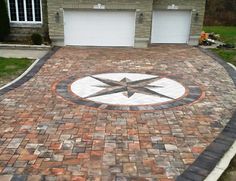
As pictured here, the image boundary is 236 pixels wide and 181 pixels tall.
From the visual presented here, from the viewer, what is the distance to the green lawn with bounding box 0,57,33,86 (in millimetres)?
11023

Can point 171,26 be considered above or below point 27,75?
above

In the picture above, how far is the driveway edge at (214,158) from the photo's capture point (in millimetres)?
5148

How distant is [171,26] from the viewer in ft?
61.1

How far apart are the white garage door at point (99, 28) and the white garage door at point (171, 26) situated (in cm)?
204

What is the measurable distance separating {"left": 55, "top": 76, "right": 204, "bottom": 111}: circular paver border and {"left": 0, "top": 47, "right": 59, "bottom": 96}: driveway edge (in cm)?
142

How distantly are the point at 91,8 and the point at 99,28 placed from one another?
4.17 feet

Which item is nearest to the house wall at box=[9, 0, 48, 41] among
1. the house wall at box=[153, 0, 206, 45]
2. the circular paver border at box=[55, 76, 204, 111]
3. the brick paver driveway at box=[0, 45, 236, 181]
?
the house wall at box=[153, 0, 206, 45]

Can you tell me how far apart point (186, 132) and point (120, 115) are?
1.80 meters

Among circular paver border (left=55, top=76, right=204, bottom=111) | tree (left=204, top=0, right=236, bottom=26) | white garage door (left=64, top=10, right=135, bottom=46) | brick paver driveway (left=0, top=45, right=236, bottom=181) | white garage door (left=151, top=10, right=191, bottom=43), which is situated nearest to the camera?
brick paver driveway (left=0, top=45, right=236, bottom=181)

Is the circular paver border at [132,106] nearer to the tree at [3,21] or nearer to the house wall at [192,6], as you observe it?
the house wall at [192,6]

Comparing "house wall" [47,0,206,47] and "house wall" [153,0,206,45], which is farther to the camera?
"house wall" [153,0,206,45]

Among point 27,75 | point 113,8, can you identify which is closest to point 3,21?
point 113,8

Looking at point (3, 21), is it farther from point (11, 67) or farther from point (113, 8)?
point (113, 8)

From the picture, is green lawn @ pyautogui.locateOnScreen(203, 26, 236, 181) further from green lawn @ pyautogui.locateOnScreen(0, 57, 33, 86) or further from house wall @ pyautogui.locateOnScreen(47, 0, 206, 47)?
green lawn @ pyautogui.locateOnScreen(0, 57, 33, 86)
